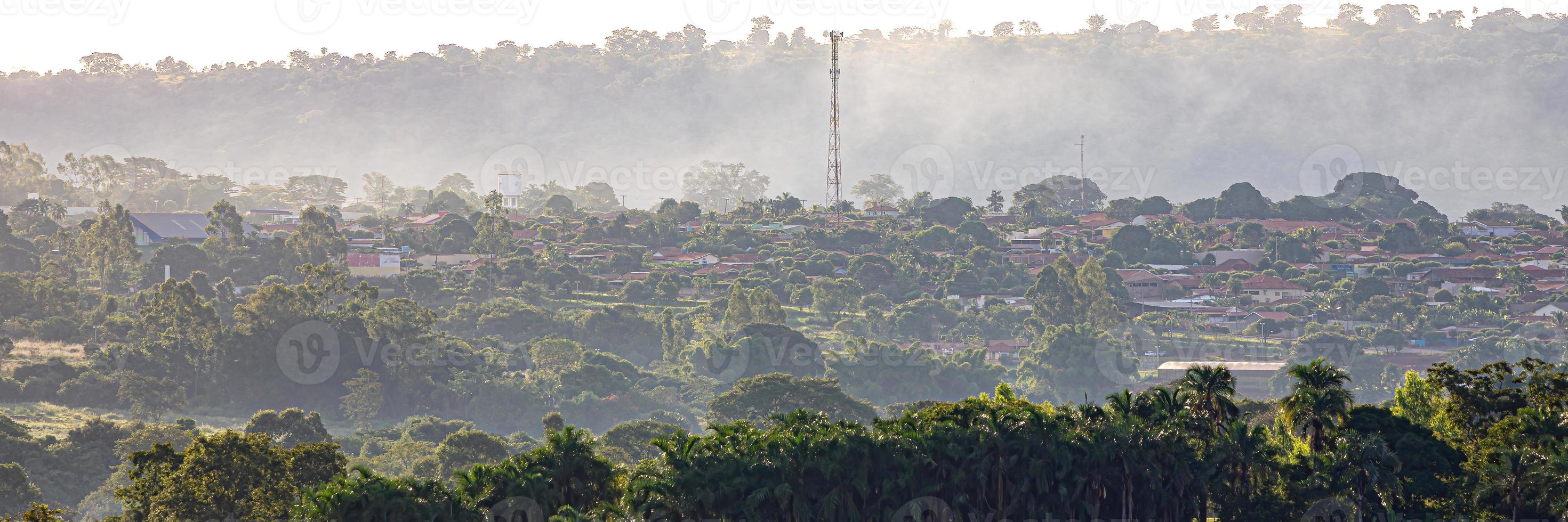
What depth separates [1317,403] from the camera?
51469mm

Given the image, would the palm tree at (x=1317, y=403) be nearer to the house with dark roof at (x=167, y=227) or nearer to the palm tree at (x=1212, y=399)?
the palm tree at (x=1212, y=399)

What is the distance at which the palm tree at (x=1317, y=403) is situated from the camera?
Result: 169 ft

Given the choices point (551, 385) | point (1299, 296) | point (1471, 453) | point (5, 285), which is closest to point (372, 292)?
point (551, 385)

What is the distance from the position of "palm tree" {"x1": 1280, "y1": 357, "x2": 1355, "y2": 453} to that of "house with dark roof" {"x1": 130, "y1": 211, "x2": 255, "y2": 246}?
435 feet

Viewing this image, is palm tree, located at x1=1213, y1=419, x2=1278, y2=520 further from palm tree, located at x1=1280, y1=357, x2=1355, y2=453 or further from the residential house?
the residential house

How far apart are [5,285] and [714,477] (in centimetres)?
9209

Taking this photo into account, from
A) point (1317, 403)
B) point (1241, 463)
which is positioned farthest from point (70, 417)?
point (1317, 403)

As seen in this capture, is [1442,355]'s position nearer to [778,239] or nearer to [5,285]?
[778,239]

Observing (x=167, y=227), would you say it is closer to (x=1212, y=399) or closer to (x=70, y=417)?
(x=70, y=417)

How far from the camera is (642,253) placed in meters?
175

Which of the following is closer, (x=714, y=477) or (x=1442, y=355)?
(x=714, y=477)

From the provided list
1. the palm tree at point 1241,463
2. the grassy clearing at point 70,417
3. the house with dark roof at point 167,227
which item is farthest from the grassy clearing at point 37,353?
the palm tree at point 1241,463

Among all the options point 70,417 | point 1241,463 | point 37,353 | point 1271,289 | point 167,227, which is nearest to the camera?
point 1241,463

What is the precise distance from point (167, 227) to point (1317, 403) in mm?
147818
